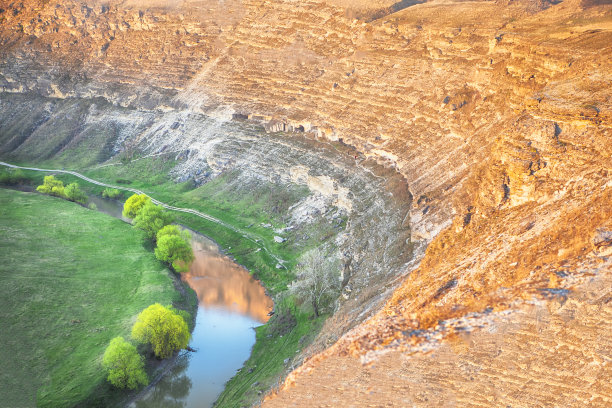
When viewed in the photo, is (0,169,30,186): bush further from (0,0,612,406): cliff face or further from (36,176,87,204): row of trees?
(0,0,612,406): cliff face

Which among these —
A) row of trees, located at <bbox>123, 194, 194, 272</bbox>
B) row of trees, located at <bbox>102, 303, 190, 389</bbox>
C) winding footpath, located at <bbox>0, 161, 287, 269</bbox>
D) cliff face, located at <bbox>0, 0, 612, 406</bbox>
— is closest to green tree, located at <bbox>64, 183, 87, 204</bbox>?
winding footpath, located at <bbox>0, 161, 287, 269</bbox>

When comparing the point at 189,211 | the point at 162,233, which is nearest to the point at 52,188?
the point at 189,211

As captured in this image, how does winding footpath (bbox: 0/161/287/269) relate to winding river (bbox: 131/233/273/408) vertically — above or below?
above

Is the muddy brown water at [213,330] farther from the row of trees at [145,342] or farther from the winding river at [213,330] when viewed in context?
the row of trees at [145,342]

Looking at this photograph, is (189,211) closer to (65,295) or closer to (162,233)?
(162,233)

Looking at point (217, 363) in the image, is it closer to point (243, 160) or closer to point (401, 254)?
point (401, 254)

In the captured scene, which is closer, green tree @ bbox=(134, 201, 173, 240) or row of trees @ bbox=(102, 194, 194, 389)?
row of trees @ bbox=(102, 194, 194, 389)
